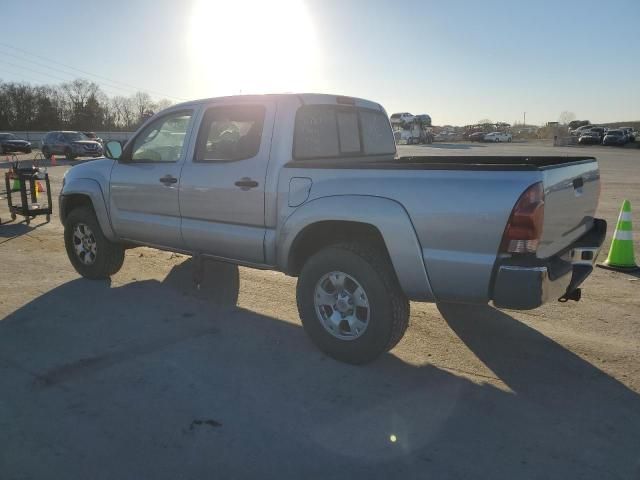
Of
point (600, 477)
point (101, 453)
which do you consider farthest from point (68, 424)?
point (600, 477)

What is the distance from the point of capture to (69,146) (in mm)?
29641

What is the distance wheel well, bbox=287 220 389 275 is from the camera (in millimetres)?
3729

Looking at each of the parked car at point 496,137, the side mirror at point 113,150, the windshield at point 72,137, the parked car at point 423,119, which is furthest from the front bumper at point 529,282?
the parked car at point 496,137

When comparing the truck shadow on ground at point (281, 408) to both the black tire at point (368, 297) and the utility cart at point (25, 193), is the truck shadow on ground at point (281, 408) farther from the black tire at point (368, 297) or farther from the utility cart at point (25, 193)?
the utility cart at point (25, 193)

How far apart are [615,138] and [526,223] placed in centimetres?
5532

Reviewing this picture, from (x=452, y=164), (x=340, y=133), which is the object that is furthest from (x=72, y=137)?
(x=452, y=164)

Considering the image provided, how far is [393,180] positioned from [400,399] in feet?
4.64

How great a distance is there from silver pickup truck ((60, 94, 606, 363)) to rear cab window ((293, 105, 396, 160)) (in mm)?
15

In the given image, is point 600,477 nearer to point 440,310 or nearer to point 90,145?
point 440,310

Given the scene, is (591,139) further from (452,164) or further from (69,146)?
(452,164)

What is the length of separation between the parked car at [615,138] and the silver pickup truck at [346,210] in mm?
53162

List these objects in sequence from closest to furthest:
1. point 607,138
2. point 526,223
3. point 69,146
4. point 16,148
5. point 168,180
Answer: point 526,223, point 168,180, point 69,146, point 16,148, point 607,138

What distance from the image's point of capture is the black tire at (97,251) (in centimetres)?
579

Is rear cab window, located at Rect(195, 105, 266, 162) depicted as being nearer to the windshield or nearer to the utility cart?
the utility cart
